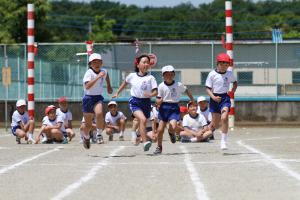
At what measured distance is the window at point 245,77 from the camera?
36.6m

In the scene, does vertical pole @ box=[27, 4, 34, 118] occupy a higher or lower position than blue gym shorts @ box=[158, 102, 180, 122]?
higher

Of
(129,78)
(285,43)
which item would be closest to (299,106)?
(285,43)

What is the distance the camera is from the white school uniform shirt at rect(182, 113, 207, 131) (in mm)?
22062

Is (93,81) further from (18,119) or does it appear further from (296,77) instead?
(296,77)

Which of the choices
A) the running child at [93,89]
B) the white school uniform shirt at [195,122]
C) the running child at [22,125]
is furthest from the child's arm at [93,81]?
the running child at [22,125]

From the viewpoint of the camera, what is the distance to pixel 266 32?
114m

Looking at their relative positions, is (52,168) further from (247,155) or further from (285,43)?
(285,43)

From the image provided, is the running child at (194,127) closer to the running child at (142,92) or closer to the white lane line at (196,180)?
the running child at (142,92)

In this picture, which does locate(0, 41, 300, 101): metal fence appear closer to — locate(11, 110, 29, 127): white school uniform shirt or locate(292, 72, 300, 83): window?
locate(292, 72, 300, 83): window

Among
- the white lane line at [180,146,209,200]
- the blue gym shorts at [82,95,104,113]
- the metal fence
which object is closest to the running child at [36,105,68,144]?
the blue gym shorts at [82,95,104,113]

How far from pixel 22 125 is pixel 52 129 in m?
1.03

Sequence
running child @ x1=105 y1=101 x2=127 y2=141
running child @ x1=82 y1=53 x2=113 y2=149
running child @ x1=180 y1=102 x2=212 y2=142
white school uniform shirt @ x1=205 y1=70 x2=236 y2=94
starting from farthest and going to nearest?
running child @ x1=105 y1=101 x2=127 y2=141, running child @ x1=180 y1=102 x2=212 y2=142, white school uniform shirt @ x1=205 y1=70 x2=236 y2=94, running child @ x1=82 y1=53 x2=113 y2=149

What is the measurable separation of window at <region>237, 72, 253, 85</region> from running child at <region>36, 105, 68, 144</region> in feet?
50.0

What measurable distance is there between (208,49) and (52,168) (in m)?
22.4
